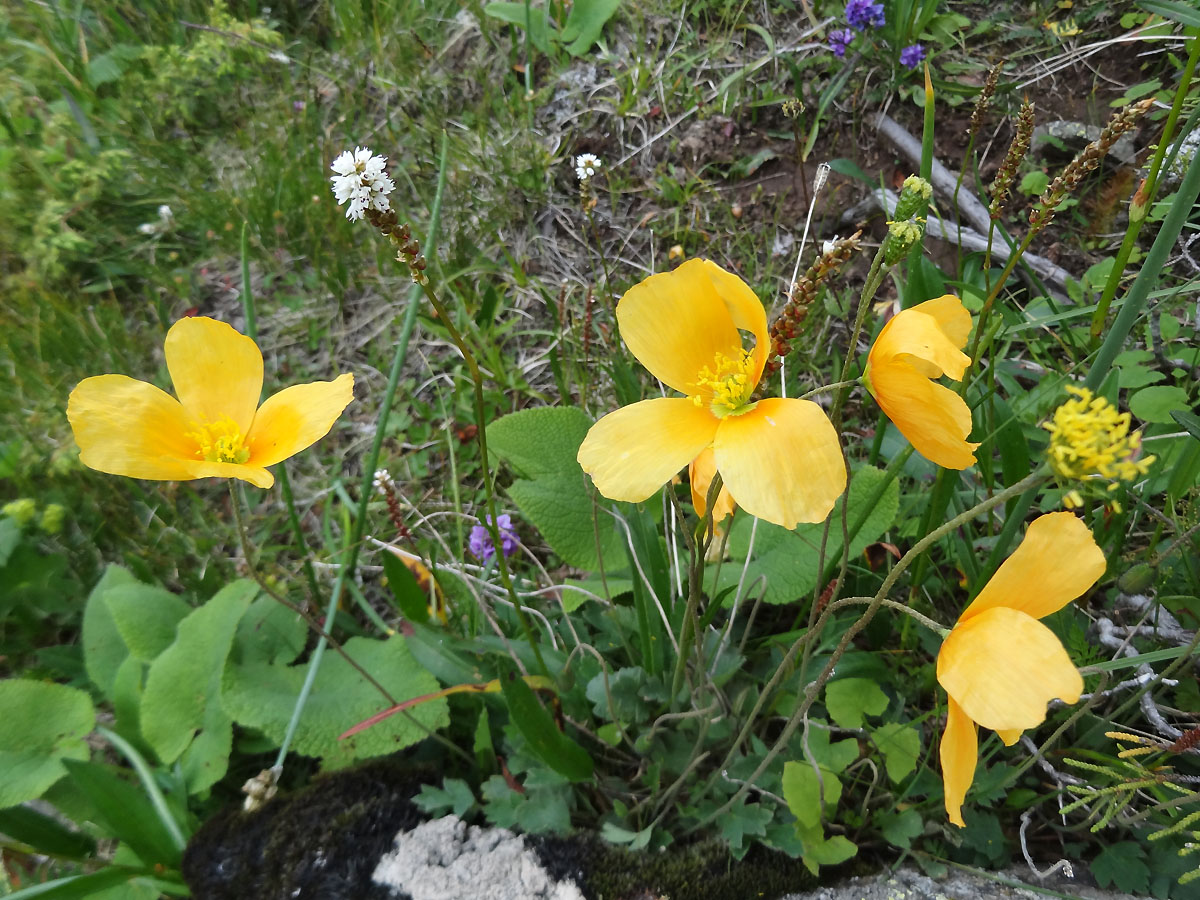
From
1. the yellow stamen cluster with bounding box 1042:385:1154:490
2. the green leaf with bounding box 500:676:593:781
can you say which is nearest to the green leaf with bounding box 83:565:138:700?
the green leaf with bounding box 500:676:593:781

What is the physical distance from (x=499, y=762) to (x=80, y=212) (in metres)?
2.70

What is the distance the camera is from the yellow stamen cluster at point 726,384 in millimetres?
972

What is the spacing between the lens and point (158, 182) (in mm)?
2869

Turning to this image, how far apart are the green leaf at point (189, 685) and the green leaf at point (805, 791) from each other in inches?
41.6

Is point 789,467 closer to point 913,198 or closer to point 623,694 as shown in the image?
point 913,198

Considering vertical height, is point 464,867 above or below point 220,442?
below

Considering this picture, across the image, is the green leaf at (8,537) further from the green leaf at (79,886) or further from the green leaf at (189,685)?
the green leaf at (79,886)

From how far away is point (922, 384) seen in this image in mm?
801

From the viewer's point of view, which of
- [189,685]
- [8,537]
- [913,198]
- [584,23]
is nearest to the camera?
[913,198]

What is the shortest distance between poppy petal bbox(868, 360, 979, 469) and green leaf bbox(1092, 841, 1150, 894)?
0.82 metres

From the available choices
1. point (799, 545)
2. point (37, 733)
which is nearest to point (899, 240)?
point (799, 545)

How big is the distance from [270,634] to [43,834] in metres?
0.53

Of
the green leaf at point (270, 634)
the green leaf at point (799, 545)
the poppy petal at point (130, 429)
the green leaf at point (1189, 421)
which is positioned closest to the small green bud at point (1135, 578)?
the green leaf at point (1189, 421)

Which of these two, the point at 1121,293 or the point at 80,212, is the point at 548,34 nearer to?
the point at 80,212
